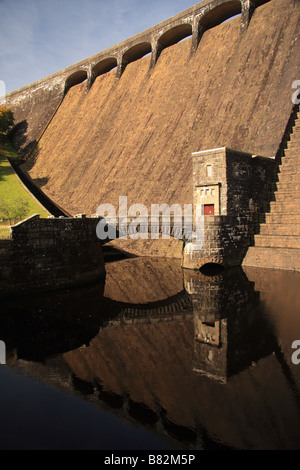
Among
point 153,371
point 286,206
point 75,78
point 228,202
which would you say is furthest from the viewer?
point 75,78

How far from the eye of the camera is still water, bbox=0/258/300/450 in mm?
6754

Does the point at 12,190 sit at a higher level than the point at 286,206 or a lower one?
higher

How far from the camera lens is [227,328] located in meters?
12.2

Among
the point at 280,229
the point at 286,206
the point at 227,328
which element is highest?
the point at 286,206

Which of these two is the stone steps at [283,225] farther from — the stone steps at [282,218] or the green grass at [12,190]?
the green grass at [12,190]

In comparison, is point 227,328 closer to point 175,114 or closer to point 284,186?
point 284,186

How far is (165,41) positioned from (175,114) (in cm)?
1467

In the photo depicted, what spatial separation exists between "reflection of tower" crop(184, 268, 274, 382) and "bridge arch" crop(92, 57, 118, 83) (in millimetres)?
47261

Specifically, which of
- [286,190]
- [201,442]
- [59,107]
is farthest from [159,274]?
[59,107]

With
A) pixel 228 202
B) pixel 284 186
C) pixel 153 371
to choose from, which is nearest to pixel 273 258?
pixel 228 202

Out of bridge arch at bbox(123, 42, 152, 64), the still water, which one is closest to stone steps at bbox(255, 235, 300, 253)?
the still water

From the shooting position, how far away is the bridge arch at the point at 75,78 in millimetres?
60700

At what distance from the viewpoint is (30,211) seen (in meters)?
39.8

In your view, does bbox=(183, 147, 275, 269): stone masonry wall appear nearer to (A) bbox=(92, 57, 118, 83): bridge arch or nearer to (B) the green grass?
(B) the green grass
